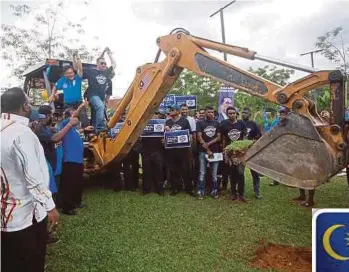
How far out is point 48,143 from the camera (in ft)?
16.8

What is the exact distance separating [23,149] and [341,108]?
2974mm

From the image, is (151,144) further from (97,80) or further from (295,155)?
(295,155)

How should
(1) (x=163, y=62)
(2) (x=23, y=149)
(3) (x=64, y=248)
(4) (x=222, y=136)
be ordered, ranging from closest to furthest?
(2) (x=23, y=149), (3) (x=64, y=248), (1) (x=163, y=62), (4) (x=222, y=136)

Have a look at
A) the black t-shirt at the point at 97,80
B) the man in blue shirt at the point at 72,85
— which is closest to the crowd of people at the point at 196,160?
the black t-shirt at the point at 97,80

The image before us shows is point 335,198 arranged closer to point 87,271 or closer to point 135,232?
point 135,232

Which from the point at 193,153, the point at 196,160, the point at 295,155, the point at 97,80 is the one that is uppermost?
the point at 97,80

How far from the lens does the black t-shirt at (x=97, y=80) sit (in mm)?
7449

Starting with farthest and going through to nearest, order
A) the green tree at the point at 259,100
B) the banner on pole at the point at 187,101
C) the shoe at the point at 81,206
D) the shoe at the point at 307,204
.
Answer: the green tree at the point at 259,100 < the banner on pole at the point at 187,101 < the shoe at the point at 307,204 < the shoe at the point at 81,206

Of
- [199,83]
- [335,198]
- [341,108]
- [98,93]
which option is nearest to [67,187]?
[98,93]

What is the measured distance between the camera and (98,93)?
7.56 metres

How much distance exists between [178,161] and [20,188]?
525 centimetres

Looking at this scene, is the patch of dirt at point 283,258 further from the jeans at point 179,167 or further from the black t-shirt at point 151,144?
the black t-shirt at point 151,144

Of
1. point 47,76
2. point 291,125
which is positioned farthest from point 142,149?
point 291,125

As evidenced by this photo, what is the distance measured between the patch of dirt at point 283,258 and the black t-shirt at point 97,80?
433cm
